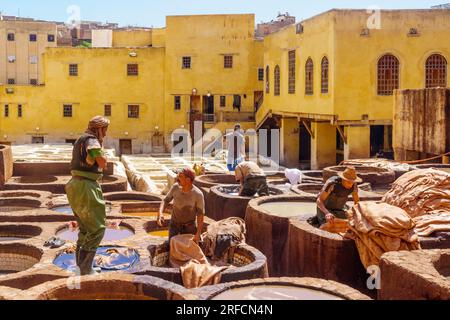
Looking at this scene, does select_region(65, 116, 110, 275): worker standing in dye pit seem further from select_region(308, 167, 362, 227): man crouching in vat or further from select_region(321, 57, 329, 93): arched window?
select_region(321, 57, 329, 93): arched window

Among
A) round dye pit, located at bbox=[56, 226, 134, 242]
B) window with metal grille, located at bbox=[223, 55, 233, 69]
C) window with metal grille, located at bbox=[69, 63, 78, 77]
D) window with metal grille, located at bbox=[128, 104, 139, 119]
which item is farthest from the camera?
window with metal grille, located at bbox=[128, 104, 139, 119]

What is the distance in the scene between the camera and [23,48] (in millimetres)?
53062

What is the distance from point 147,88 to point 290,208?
30.5 metres

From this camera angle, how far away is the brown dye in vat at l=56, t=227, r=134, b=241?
34.0 feet

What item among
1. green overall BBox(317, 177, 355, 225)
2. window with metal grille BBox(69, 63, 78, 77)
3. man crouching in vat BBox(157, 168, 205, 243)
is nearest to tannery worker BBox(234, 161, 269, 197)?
green overall BBox(317, 177, 355, 225)

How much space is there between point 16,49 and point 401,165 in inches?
1704

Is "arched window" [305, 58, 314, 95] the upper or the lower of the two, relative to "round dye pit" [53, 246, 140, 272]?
upper

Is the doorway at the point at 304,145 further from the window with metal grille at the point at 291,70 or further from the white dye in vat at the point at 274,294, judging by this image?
the white dye in vat at the point at 274,294

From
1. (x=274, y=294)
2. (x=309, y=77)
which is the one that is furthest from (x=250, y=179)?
(x=309, y=77)

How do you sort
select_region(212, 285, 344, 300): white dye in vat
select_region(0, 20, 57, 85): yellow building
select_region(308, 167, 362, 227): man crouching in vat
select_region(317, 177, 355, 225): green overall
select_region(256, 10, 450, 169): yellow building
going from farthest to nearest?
select_region(0, 20, 57, 85): yellow building
select_region(256, 10, 450, 169): yellow building
select_region(317, 177, 355, 225): green overall
select_region(308, 167, 362, 227): man crouching in vat
select_region(212, 285, 344, 300): white dye in vat

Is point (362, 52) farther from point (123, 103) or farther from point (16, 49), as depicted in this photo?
point (16, 49)

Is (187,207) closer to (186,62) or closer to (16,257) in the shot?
(16,257)

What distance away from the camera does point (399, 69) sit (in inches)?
979

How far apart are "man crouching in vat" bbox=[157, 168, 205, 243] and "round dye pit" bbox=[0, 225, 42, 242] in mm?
3839
